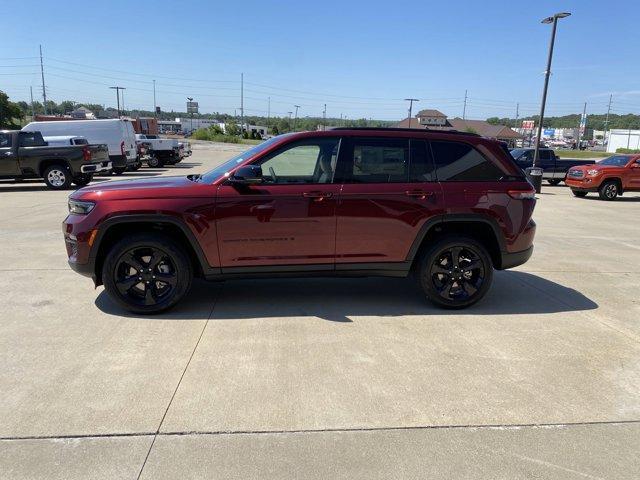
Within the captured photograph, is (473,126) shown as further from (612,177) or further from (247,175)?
(247,175)

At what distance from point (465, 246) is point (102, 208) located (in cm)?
357

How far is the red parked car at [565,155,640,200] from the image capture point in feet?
56.9

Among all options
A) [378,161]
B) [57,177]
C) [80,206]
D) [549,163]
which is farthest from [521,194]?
[549,163]

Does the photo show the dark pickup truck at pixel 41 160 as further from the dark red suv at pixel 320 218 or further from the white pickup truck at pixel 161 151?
the dark red suv at pixel 320 218

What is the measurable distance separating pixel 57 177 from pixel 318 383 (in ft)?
51.4

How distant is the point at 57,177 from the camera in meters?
16.1

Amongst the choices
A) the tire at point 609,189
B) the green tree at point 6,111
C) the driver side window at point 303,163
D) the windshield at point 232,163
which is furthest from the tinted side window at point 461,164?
the green tree at point 6,111

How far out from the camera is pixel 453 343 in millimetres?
4219

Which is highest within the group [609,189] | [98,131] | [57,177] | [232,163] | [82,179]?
[98,131]

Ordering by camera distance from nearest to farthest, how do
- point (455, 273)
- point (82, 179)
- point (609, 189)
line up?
point (455, 273)
point (82, 179)
point (609, 189)

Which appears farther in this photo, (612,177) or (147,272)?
(612,177)

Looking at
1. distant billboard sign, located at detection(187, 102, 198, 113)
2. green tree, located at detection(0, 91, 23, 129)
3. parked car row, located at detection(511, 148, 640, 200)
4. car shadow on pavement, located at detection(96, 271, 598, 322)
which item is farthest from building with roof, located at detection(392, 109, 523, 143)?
car shadow on pavement, located at detection(96, 271, 598, 322)

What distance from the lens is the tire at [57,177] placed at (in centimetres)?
1603

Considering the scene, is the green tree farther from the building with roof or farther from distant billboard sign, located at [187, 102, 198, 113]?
the building with roof
